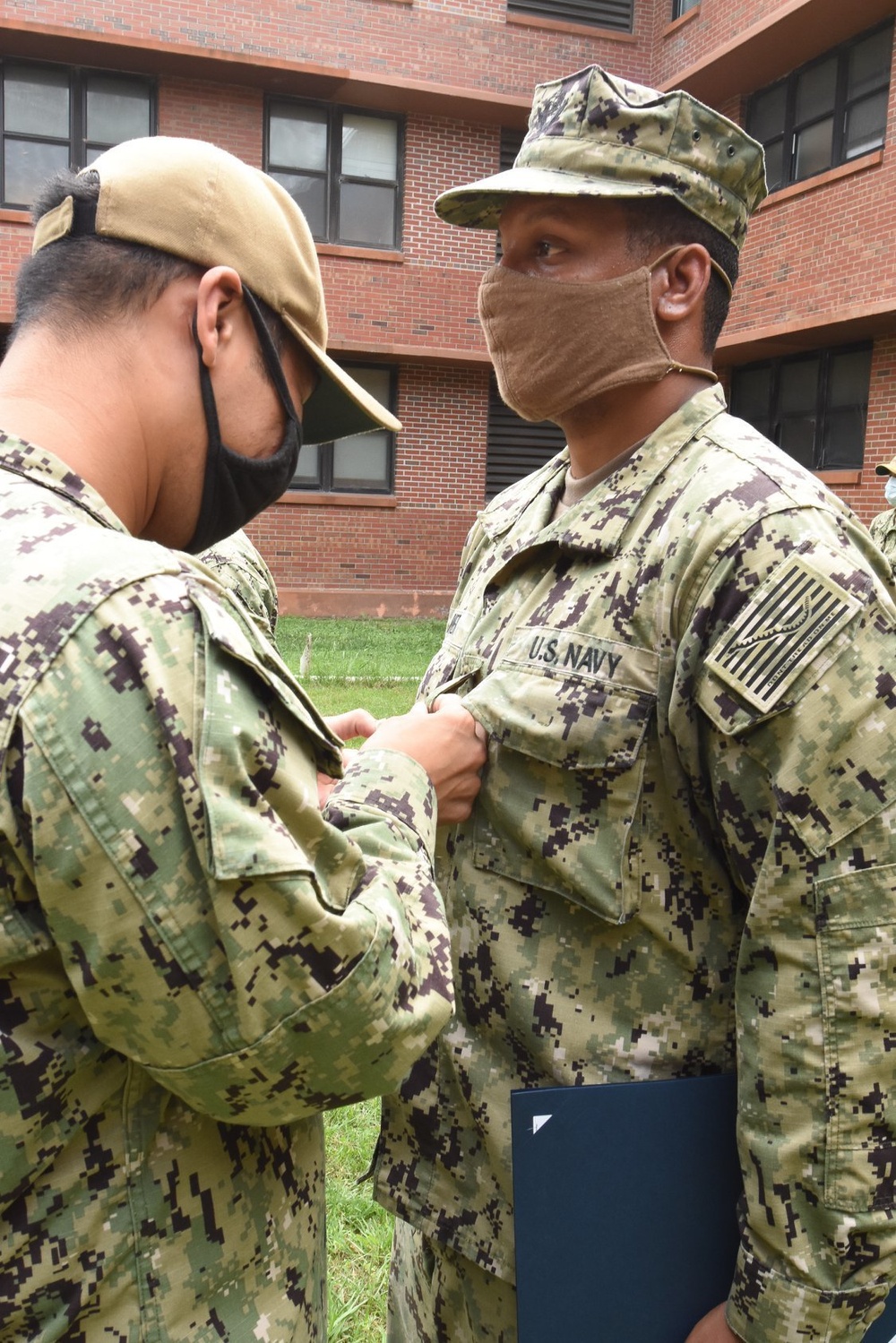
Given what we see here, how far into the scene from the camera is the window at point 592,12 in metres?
14.4

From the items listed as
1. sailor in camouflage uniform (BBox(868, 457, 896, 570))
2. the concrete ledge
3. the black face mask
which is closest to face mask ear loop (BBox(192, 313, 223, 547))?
the black face mask

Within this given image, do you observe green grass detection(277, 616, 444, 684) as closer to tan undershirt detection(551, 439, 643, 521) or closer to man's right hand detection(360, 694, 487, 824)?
tan undershirt detection(551, 439, 643, 521)

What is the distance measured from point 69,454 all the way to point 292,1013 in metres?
0.64

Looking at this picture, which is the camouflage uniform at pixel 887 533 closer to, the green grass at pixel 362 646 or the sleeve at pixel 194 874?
the green grass at pixel 362 646

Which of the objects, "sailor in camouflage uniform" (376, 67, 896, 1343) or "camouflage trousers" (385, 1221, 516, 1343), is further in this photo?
"camouflage trousers" (385, 1221, 516, 1343)

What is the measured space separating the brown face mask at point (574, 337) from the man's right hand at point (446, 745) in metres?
0.56

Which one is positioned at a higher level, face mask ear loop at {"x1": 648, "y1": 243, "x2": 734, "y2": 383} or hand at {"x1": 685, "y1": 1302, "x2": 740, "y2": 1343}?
face mask ear loop at {"x1": 648, "y1": 243, "x2": 734, "y2": 383}

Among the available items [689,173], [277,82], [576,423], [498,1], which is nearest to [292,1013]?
[576,423]

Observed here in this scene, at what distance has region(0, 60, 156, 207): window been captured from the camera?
12.6 m

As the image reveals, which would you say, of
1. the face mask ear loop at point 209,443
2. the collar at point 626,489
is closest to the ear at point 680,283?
the collar at point 626,489

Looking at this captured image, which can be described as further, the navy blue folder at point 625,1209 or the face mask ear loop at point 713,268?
the face mask ear loop at point 713,268

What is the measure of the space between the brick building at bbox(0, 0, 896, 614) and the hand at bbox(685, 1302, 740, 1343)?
36.1 feet

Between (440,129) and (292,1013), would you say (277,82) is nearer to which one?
(440,129)

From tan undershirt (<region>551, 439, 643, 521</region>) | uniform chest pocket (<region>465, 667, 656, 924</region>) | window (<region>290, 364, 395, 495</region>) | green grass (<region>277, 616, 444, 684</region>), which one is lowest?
green grass (<region>277, 616, 444, 684</region>)
